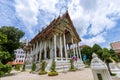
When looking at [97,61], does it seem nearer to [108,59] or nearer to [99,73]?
[99,73]

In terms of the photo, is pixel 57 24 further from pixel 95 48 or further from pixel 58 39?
pixel 95 48

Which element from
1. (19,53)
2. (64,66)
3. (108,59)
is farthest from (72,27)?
(19,53)

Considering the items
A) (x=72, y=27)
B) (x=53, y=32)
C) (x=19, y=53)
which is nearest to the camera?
(x=53, y=32)

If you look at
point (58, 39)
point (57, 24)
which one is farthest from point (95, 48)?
point (57, 24)

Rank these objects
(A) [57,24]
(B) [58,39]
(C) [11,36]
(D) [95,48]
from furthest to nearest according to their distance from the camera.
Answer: (D) [95,48] < (B) [58,39] < (C) [11,36] < (A) [57,24]

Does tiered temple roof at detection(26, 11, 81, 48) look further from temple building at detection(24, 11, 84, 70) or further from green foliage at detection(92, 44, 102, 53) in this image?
green foliage at detection(92, 44, 102, 53)

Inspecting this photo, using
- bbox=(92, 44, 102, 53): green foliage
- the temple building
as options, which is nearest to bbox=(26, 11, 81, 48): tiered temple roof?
the temple building

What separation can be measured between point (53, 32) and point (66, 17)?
592 centimetres

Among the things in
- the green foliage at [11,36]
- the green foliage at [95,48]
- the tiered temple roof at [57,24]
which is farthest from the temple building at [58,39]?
the green foliage at [95,48]

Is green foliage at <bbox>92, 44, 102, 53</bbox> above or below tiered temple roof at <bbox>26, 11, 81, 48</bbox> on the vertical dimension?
below

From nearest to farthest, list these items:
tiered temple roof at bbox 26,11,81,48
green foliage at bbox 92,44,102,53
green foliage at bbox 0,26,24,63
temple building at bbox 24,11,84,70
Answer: temple building at bbox 24,11,84,70
tiered temple roof at bbox 26,11,81,48
green foliage at bbox 0,26,24,63
green foliage at bbox 92,44,102,53

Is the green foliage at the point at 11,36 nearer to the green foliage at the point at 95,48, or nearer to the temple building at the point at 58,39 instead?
the temple building at the point at 58,39

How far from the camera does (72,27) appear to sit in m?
23.8

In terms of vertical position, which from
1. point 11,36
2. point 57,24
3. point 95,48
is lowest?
point 95,48
